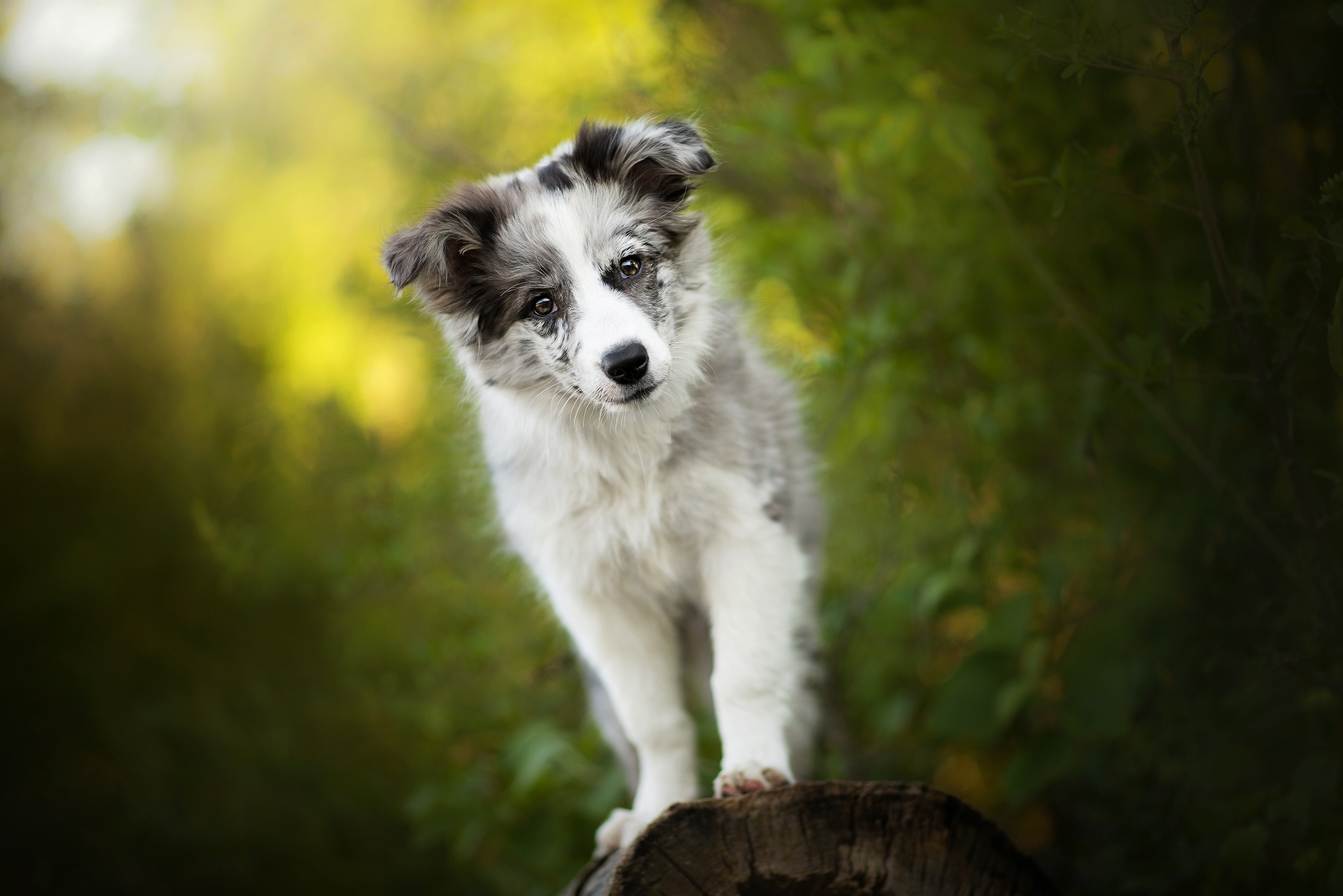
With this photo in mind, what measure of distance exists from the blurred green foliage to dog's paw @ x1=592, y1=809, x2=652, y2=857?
0.53 m

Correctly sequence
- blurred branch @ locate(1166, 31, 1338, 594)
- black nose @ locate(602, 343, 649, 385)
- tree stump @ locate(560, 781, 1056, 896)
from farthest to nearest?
black nose @ locate(602, 343, 649, 385)
tree stump @ locate(560, 781, 1056, 896)
blurred branch @ locate(1166, 31, 1338, 594)

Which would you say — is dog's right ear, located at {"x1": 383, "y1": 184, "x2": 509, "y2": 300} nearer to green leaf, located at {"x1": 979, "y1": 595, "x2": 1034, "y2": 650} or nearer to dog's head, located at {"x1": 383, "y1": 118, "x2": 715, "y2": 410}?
dog's head, located at {"x1": 383, "y1": 118, "x2": 715, "y2": 410}

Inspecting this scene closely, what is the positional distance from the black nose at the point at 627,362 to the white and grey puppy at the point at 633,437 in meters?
0.05

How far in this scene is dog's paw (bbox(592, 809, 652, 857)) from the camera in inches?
96.7

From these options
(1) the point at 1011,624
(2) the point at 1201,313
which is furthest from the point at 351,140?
(2) the point at 1201,313

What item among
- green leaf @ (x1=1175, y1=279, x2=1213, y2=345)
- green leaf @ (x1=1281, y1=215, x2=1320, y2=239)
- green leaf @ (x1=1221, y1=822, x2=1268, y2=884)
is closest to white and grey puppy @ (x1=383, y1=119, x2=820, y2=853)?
green leaf @ (x1=1221, y1=822, x2=1268, y2=884)

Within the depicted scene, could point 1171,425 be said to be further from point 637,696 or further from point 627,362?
point 637,696

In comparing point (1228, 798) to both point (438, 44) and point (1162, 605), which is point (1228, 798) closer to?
point (1162, 605)

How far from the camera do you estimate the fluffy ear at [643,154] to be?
2.38m

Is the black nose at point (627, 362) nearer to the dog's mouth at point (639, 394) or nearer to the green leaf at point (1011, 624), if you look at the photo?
the dog's mouth at point (639, 394)

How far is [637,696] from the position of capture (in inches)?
100

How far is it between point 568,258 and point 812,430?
1.39 meters

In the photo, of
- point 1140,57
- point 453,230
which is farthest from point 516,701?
point 1140,57

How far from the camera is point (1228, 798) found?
7.20 feet
